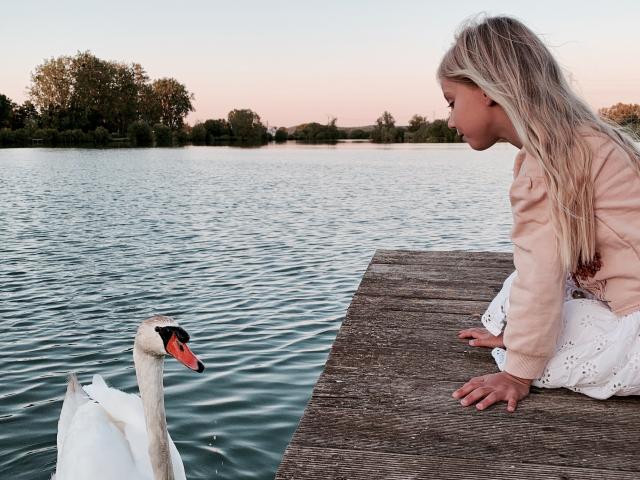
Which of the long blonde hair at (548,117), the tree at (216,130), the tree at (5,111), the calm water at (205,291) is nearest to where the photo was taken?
the long blonde hair at (548,117)

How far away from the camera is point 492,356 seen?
3125 mm

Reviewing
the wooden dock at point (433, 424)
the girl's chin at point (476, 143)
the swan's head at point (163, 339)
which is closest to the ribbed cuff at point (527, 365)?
the wooden dock at point (433, 424)

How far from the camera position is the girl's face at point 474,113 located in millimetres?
2660

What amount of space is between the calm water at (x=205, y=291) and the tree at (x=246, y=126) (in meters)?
103

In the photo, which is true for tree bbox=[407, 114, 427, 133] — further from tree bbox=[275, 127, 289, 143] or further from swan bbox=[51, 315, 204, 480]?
swan bbox=[51, 315, 204, 480]

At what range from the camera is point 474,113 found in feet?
8.87

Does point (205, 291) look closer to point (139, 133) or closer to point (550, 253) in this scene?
point (550, 253)

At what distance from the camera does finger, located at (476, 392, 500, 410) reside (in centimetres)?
255

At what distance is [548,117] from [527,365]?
3.02 feet

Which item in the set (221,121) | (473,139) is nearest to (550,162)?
(473,139)

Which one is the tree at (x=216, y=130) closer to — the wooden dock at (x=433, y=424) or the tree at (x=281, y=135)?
the tree at (x=281, y=135)

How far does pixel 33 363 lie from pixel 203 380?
1842 millimetres

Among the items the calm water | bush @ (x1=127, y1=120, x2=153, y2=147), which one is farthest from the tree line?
the calm water

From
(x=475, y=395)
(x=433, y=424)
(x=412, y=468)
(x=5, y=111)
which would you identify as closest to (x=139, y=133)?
(x=5, y=111)
